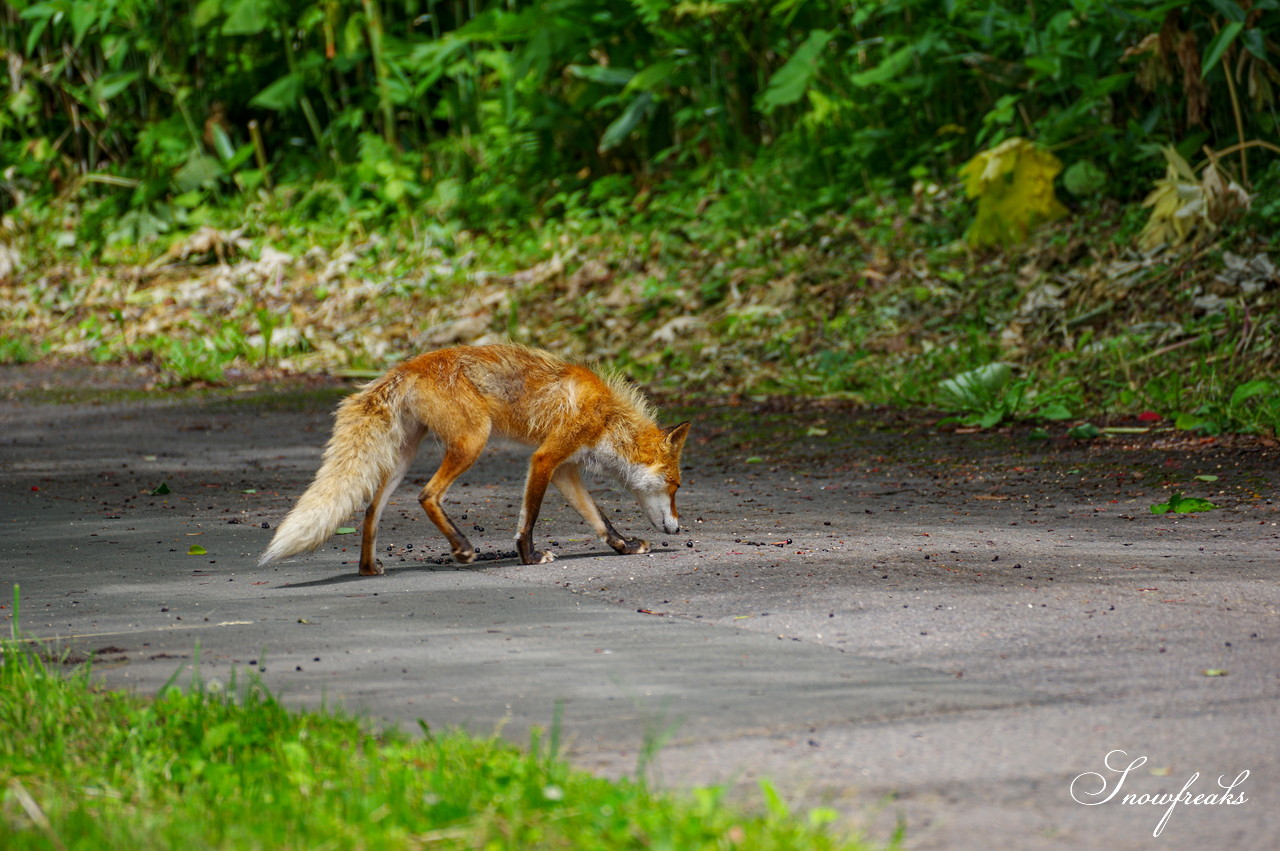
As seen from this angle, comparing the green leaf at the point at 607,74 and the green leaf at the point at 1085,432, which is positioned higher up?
the green leaf at the point at 607,74

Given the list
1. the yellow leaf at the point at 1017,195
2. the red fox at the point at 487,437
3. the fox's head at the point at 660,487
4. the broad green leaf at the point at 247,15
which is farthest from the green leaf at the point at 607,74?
the fox's head at the point at 660,487

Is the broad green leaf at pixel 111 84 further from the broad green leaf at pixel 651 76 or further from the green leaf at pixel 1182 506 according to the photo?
the green leaf at pixel 1182 506

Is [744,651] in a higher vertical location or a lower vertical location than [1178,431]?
higher

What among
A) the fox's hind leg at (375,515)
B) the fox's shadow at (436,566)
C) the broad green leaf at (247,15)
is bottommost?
the fox's shadow at (436,566)

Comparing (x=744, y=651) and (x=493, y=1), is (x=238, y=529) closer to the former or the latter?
(x=744, y=651)

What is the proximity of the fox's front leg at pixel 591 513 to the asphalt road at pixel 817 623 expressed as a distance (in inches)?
6.2

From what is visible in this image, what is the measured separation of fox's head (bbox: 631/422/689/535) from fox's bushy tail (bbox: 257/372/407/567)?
4.37ft

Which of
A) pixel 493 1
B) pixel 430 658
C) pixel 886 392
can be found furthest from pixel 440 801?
pixel 493 1

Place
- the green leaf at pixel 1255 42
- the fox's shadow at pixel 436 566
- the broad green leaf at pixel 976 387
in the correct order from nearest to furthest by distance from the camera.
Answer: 1. the fox's shadow at pixel 436 566
2. the broad green leaf at pixel 976 387
3. the green leaf at pixel 1255 42

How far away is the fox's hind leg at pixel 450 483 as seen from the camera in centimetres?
688

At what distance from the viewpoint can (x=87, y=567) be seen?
22.1 ft

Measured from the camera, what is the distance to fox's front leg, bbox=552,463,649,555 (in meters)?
7.18

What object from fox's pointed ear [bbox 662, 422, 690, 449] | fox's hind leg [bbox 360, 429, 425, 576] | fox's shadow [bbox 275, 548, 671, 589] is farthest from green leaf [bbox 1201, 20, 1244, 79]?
fox's hind leg [bbox 360, 429, 425, 576]

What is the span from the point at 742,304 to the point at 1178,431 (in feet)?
21.5
